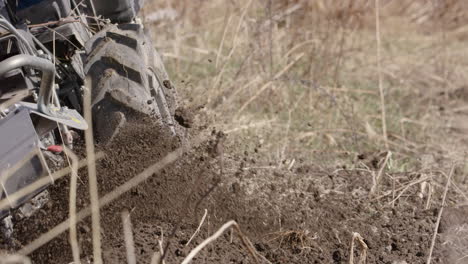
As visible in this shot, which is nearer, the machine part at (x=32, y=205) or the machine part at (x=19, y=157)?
the machine part at (x=19, y=157)

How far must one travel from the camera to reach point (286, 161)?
13.3ft

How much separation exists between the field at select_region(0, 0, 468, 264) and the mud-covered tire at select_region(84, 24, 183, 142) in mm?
75

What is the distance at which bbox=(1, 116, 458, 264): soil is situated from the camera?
2812 mm

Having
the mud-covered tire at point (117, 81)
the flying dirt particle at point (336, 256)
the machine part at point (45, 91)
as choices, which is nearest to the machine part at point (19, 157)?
the machine part at point (45, 91)

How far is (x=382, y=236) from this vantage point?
3080mm

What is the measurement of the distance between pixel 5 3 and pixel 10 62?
94 centimetres

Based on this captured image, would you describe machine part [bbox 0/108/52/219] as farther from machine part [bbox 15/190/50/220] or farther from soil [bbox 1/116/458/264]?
soil [bbox 1/116/458/264]

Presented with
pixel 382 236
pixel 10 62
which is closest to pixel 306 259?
pixel 382 236

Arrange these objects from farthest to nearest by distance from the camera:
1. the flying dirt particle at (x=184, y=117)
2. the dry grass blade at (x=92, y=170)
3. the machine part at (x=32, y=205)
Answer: the flying dirt particle at (x=184, y=117) → the dry grass blade at (x=92, y=170) → the machine part at (x=32, y=205)

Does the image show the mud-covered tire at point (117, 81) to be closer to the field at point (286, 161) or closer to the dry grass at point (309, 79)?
the field at point (286, 161)

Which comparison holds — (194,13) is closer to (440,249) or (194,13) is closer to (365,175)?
(365,175)

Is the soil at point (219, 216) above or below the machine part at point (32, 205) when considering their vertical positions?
below

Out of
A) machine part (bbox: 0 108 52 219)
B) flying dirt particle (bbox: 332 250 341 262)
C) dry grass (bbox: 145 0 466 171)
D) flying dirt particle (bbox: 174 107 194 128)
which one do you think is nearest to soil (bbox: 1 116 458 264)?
flying dirt particle (bbox: 332 250 341 262)

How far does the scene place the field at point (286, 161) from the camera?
2869 millimetres
